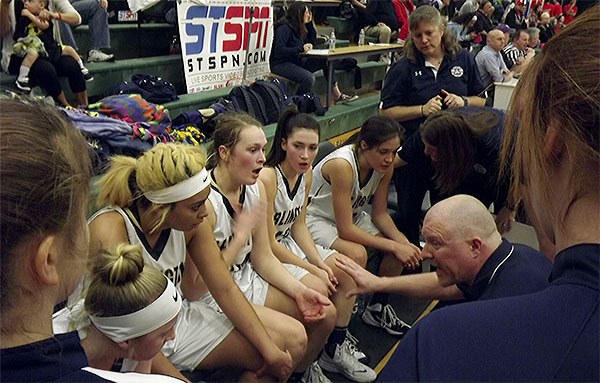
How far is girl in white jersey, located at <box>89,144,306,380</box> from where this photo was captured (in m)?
1.72

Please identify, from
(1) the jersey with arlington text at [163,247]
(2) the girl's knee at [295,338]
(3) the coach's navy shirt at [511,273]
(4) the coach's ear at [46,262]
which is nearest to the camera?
(4) the coach's ear at [46,262]

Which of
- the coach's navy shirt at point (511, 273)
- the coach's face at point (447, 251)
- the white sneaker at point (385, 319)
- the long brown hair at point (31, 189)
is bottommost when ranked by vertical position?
the white sneaker at point (385, 319)

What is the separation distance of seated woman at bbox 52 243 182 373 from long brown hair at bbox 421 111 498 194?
162 centimetres

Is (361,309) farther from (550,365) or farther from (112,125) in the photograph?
(550,365)

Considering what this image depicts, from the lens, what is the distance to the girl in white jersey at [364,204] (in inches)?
110

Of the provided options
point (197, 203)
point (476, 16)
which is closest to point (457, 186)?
point (197, 203)

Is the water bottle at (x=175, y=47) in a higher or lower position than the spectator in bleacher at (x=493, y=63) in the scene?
higher

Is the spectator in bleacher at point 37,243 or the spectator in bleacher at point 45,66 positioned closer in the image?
the spectator in bleacher at point 37,243

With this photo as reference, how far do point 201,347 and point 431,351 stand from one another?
4.71 feet

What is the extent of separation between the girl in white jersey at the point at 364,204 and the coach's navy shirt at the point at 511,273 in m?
1.38

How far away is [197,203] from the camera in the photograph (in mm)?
1792

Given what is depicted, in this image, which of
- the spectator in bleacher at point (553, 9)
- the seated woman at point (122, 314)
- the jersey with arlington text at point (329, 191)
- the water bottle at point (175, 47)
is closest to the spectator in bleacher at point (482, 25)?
the water bottle at point (175, 47)

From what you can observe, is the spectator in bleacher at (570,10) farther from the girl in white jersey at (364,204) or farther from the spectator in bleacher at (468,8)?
the girl in white jersey at (364,204)

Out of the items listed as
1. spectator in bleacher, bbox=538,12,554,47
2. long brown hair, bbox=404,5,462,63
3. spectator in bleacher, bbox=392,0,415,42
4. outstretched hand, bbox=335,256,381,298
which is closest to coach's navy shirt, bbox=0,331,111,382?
outstretched hand, bbox=335,256,381,298
